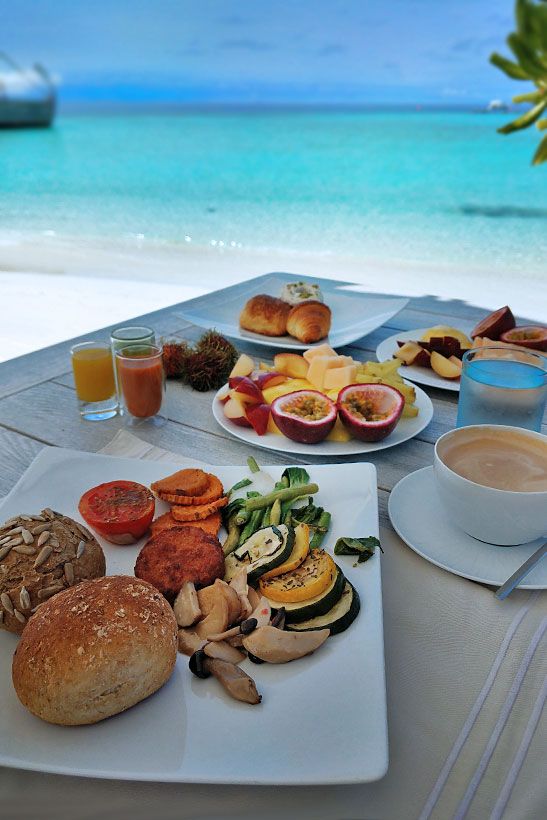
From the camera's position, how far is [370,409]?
1885 mm

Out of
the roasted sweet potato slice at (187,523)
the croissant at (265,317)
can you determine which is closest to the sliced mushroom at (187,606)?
the roasted sweet potato slice at (187,523)

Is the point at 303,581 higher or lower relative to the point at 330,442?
higher

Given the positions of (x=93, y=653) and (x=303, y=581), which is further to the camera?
(x=303, y=581)

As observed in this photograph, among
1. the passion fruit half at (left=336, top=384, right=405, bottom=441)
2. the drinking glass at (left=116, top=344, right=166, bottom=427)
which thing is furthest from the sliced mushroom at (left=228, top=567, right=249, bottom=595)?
the drinking glass at (left=116, top=344, right=166, bottom=427)

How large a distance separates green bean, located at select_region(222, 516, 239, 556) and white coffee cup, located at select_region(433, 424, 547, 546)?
0.46 m

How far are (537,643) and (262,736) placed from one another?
1.80 feet

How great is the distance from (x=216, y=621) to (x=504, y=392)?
108 centimetres

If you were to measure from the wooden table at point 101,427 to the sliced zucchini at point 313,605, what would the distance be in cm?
40

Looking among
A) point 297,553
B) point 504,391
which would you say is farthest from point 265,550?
point 504,391

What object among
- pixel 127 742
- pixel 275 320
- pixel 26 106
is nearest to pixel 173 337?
pixel 275 320

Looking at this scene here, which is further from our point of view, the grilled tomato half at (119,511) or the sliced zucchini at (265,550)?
the grilled tomato half at (119,511)

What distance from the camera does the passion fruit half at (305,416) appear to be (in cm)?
180

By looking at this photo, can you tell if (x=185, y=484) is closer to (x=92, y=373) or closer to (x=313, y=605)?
(x=313, y=605)

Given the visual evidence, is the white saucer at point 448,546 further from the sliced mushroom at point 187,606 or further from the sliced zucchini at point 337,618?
the sliced mushroom at point 187,606
